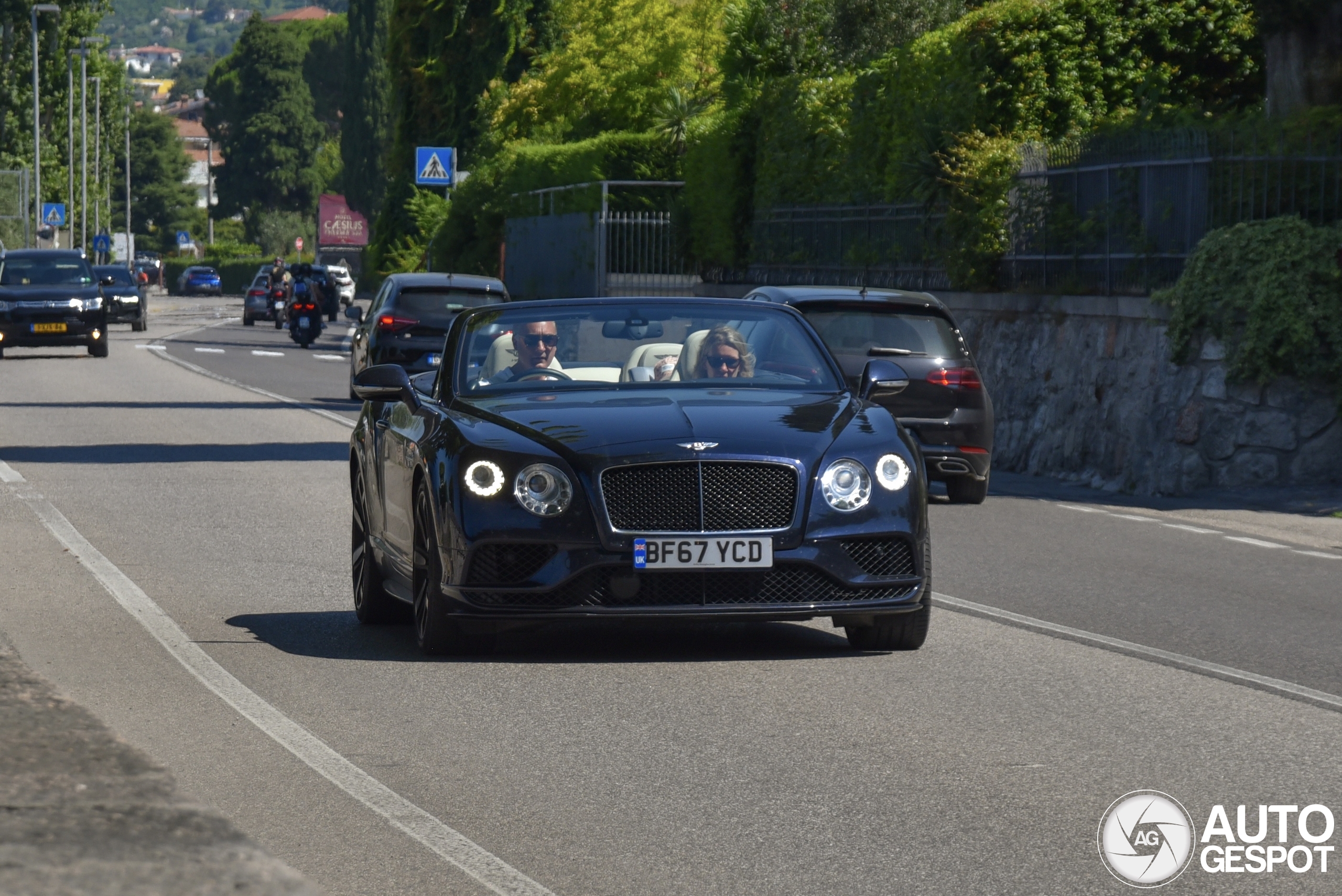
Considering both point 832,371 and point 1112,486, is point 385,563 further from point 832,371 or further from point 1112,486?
point 1112,486

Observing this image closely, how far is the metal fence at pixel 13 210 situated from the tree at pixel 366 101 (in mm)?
33817

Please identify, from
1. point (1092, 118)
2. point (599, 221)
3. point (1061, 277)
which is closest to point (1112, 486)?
point (1061, 277)

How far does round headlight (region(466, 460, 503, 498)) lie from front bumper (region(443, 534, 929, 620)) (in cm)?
19

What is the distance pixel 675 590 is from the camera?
8.47m

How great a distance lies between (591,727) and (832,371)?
280 centimetres

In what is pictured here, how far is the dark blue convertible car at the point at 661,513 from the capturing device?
841 centimetres

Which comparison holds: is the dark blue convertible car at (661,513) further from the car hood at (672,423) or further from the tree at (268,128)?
the tree at (268,128)

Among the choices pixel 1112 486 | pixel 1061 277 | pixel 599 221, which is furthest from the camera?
pixel 599 221

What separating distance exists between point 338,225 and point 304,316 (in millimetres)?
89174

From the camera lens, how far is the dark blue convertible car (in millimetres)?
8406

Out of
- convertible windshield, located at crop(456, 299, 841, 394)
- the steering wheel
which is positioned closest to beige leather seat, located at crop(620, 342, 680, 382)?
convertible windshield, located at crop(456, 299, 841, 394)

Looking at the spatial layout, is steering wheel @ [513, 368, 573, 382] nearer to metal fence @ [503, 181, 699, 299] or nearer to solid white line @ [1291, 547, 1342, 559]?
solid white line @ [1291, 547, 1342, 559]

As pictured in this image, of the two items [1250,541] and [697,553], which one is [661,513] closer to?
[697,553]

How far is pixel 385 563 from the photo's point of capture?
967cm
